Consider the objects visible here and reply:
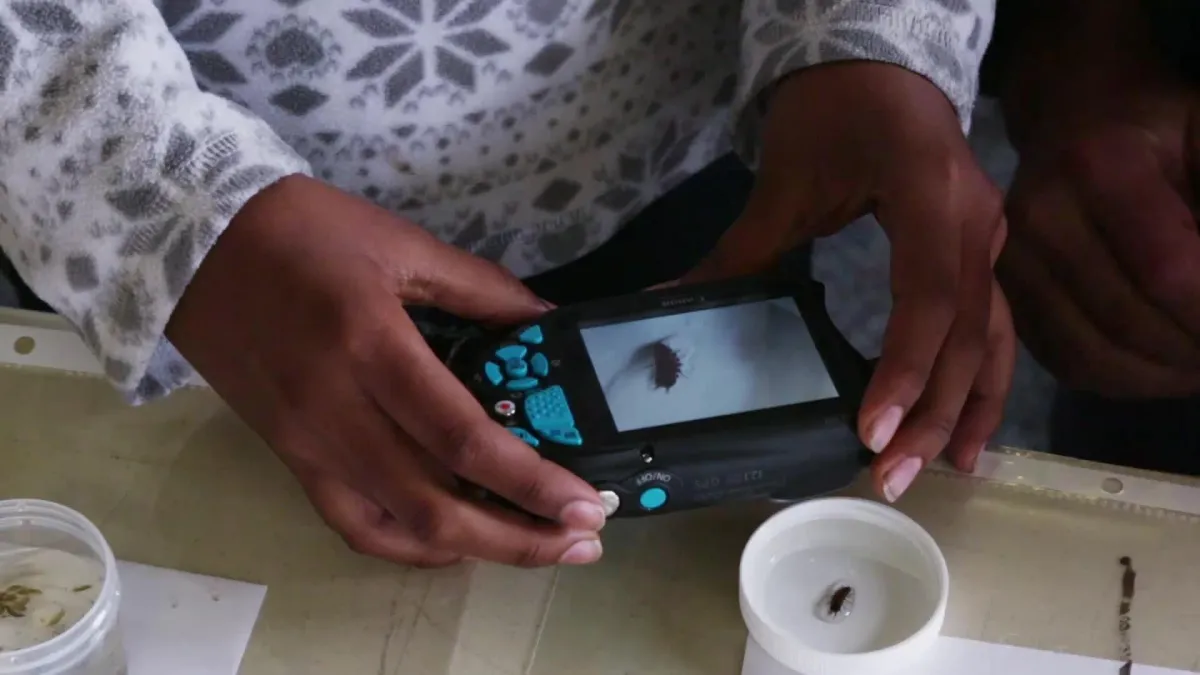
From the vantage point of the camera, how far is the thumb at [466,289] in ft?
1.57

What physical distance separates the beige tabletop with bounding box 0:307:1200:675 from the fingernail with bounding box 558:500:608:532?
0.06 metres

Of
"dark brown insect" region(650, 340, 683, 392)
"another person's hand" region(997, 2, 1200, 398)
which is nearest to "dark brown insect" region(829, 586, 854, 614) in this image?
"dark brown insect" region(650, 340, 683, 392)

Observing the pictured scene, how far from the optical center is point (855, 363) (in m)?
0.48

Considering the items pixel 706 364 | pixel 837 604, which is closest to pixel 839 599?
pixel 837 604

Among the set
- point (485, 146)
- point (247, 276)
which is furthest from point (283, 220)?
point (485, 146)

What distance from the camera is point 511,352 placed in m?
0.48

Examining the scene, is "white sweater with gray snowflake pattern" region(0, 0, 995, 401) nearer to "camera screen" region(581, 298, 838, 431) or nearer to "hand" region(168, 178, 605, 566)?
"hand" region(168, 178, 605, 566)

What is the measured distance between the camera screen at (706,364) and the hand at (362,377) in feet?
0.16

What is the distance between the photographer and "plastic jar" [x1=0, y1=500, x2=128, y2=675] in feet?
1.41

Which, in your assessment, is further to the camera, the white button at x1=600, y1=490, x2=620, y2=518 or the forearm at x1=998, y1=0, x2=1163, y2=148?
the forearm at x1=998, y1=0, x2=1163, y2=148

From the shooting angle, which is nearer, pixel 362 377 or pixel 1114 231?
pixel 362 377

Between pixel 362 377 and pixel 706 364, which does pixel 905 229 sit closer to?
pixel 706 364

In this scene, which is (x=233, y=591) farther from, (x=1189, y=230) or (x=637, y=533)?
(x=1189, y=230)

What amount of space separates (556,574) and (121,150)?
0.24m
